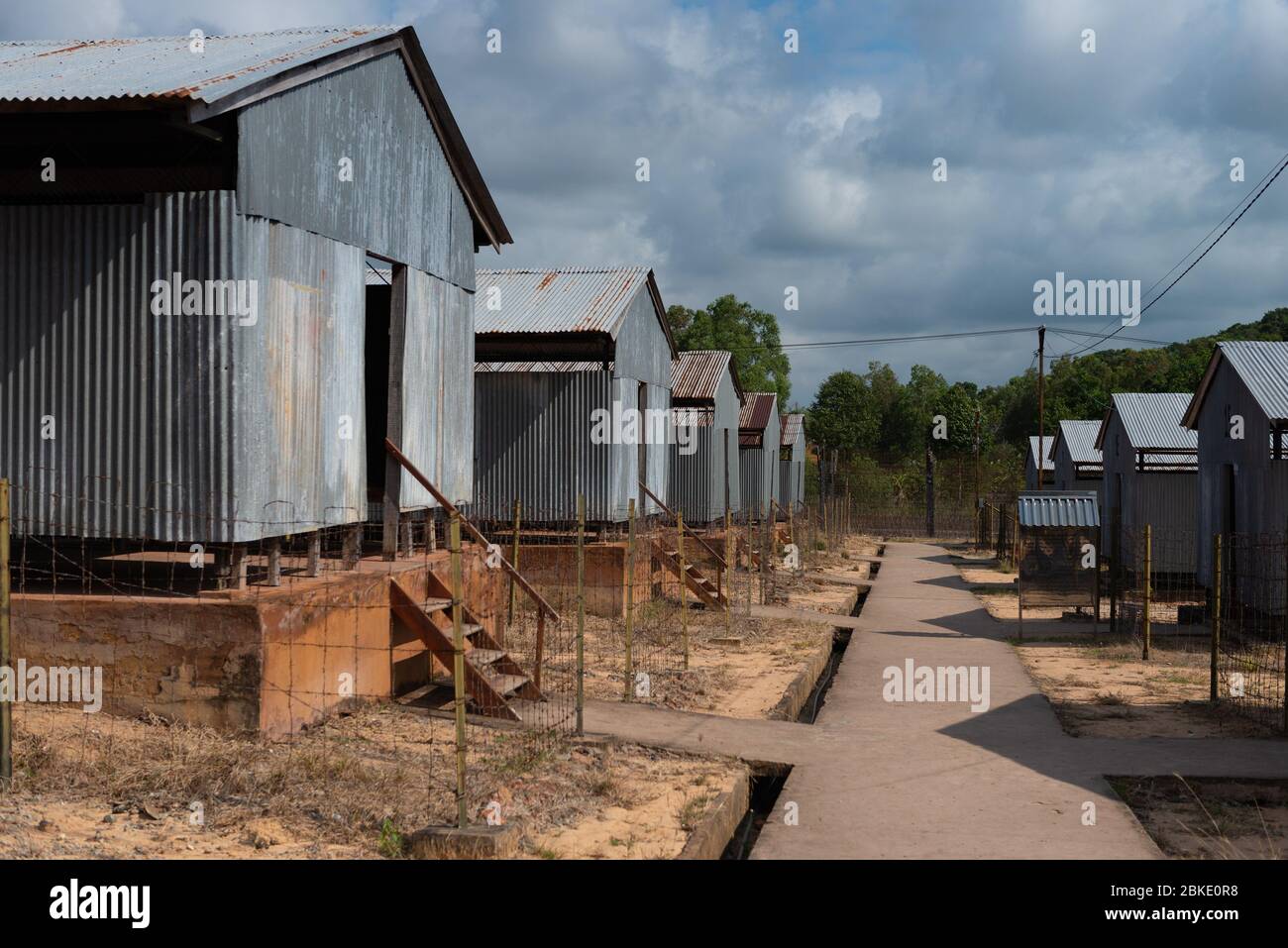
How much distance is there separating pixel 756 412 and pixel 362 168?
25.1 m

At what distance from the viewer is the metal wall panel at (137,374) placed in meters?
9.59

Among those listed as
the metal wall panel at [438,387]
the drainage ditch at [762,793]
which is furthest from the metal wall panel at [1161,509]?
the drainage ditch at [762,793]

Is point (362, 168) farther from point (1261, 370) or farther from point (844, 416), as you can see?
point (844, 416)

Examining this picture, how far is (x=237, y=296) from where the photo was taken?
9594 mm

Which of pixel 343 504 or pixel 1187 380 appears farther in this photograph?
pixel 1187 380

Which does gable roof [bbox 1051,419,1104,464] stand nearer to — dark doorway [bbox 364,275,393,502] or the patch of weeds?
dark doorway [bbox 364,275,393,502]

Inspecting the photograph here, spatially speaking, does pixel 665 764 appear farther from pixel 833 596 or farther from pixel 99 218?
pixel 833 596

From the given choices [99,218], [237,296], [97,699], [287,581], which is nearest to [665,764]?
[287,581]

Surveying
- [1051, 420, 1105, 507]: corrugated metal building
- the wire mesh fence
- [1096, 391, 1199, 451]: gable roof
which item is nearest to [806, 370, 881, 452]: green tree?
[1051, 420, 1105, 507]: corrugated metal building

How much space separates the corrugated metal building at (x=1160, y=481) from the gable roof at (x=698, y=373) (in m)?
9.19

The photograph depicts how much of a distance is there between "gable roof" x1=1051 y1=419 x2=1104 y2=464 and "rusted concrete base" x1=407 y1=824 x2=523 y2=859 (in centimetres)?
3210

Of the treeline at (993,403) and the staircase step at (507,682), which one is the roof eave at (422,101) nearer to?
the staircase step at (507,682)

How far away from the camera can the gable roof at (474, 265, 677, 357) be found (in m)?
19.5
